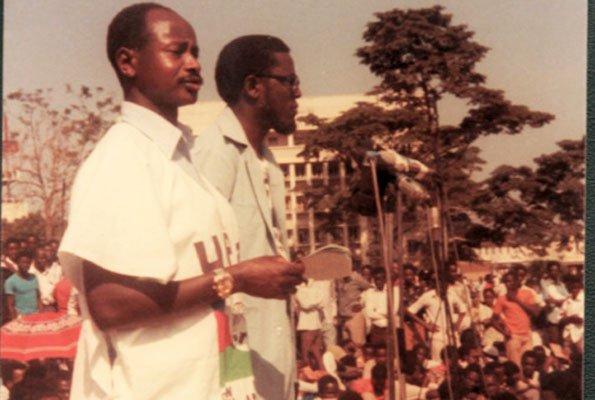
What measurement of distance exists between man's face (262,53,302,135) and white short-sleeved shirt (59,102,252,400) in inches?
11.2

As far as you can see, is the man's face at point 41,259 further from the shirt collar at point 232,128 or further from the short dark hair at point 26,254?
the shirt collar at point 232,128

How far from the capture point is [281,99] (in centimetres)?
270

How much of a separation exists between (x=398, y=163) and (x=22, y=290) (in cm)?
126

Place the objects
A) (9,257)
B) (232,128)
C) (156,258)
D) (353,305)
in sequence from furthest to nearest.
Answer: (9,257), (353,305), (232,128), (156,258)

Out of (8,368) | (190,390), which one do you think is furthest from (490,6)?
(8,368)

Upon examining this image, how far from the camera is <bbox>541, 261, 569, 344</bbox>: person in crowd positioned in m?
2.87

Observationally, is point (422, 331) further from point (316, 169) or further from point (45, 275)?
point (45, 275)

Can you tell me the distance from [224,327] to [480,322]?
2.64ft

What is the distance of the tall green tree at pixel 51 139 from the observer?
2.78m

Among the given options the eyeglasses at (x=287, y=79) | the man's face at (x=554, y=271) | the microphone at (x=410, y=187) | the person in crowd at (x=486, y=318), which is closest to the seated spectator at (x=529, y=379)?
the person in crowd at (x=486, y=318)

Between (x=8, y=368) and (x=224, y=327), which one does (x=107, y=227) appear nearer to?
(x=224, y=327)

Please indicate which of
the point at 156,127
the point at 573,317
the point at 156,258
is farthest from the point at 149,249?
the point at 573,317

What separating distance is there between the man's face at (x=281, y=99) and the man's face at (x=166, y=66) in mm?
207

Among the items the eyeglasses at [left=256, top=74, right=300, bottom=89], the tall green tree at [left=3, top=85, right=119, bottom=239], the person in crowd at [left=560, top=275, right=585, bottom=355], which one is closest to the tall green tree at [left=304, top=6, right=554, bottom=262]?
the eyeglasses at [left=256, top=74, right=300, bottom=89]
